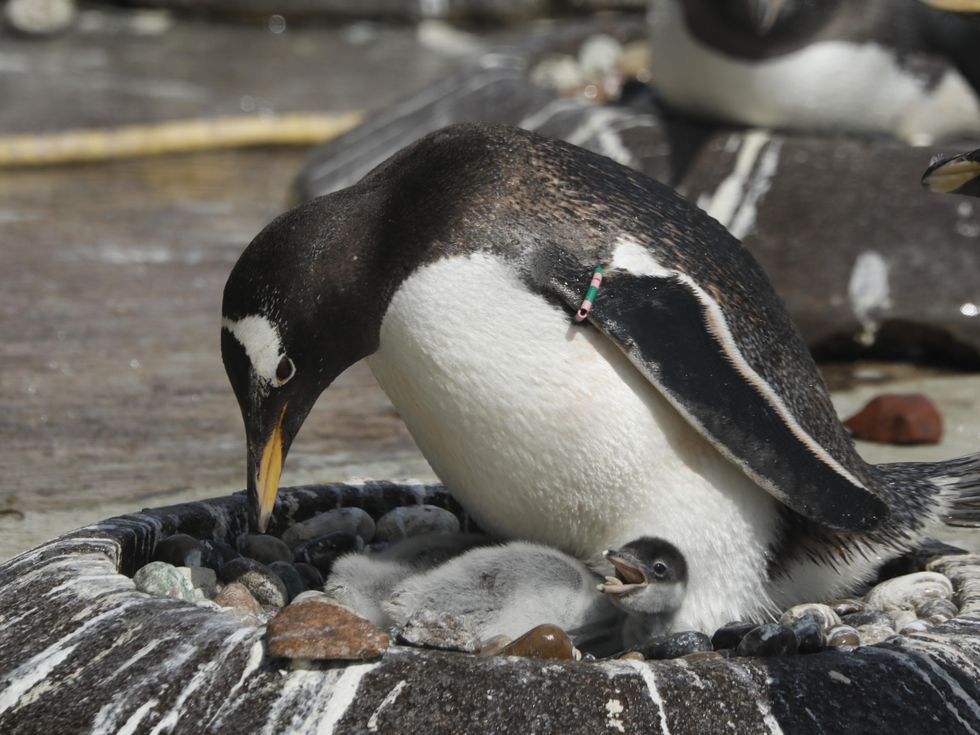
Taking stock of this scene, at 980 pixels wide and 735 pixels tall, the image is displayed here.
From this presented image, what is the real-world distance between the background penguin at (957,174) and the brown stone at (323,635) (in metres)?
1.02

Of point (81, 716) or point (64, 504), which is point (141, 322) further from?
point (81, 716)

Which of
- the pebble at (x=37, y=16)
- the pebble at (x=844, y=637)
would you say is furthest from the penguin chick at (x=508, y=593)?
the pebble at (x=37, y=16)

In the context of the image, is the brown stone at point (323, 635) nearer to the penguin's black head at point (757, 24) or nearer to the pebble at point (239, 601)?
the pebble at point (239, 601)

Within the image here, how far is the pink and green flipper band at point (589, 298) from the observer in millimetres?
2549

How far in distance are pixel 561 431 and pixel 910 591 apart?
2.23 feet

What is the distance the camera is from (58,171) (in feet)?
27.1

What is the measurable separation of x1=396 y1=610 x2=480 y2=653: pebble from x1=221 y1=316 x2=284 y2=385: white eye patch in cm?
49

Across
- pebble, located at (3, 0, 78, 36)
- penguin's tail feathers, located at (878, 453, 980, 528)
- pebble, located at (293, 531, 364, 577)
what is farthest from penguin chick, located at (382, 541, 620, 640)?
pebble, located at (3, 0, 78, 36)

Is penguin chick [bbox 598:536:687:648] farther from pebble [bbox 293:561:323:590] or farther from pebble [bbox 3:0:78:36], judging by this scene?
pebble [bbox 3:0:78:36]

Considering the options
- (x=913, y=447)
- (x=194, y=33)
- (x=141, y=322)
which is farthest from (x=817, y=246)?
(x=194, y=33)

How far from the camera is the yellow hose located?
822 cm

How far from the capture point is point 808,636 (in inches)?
91.6

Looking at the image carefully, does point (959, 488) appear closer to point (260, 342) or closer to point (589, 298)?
point (589, 298)

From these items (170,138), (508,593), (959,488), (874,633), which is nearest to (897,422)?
(959,488)
